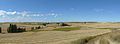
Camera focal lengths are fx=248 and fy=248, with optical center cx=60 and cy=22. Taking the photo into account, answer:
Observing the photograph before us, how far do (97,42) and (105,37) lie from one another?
110cm

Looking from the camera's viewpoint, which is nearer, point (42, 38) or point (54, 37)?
point (42, 38)

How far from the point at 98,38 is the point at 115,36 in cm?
153

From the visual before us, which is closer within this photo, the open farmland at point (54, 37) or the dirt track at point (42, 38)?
the open farmland at point (54, 37)

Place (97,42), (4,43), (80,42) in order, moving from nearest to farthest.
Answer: (97,42) → (80,42) → (4,43)

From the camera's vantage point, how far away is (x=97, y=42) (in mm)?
21219

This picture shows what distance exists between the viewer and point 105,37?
2186 cm

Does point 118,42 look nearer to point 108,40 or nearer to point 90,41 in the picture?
point 108,40

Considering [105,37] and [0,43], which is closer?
[105,37]

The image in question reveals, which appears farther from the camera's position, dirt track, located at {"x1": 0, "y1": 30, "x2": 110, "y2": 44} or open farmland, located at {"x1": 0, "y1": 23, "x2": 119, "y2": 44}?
dirt track, located at {"x1": 0, "y1": 30, "x2": 110, "y2": 44}

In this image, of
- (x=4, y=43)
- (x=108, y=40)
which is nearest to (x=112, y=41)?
(x=108, y=40)

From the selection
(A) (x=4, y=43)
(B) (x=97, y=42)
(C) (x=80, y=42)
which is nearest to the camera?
(B) (x=97, y=42)

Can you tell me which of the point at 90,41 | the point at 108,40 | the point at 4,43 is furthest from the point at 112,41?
the point at 4,43

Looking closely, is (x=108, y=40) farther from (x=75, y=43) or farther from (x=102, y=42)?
(x=75, y=43)

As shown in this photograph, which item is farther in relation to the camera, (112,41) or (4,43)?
(4,43)
